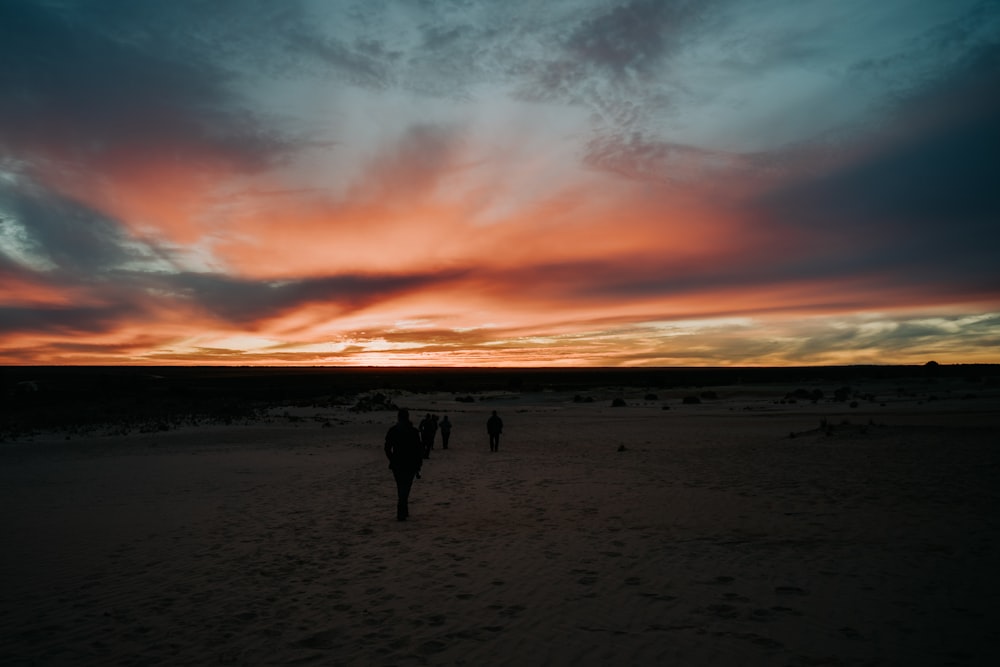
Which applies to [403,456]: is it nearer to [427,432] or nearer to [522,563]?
[522,563]

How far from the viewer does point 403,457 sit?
12.5 meters

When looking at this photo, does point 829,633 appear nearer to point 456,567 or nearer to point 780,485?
point 456,567

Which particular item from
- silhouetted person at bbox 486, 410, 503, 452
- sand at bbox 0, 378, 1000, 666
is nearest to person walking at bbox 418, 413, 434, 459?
silhouetted person at bbox 486, 410, 503, 452

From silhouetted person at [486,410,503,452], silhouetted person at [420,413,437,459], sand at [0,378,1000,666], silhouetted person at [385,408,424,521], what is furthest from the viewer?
silhouetted person at [486,410,503,452]

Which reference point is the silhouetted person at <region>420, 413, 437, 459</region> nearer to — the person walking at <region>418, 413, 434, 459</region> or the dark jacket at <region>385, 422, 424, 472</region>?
the person walking at <region>418, 413, 434, 459</region>

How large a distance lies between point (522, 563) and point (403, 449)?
4.13 meters

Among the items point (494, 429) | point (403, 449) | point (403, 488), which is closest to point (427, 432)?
point (494, 429)

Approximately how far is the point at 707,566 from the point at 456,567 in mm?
3639

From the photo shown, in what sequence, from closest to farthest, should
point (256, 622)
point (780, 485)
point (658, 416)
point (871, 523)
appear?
1. point (256, 622)
2. point (871, 523)
3. point (780, 485)
4. point (658, 416)

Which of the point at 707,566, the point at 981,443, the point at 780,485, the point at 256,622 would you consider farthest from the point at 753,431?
the point at 256,622

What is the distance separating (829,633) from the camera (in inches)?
253

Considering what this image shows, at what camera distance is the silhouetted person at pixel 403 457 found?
12.5 m

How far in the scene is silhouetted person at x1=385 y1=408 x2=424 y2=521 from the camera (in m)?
12.5

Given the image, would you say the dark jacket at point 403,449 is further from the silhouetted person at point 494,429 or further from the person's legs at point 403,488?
the silhouetted person at point 494,429
